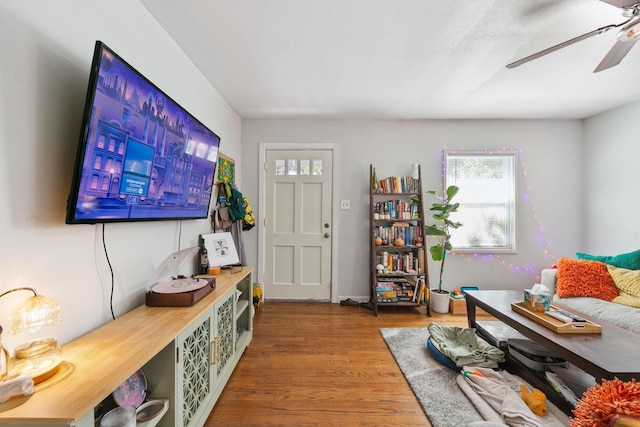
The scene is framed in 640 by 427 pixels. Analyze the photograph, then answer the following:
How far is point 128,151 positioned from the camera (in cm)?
116

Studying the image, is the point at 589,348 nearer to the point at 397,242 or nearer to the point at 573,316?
the point at 573,316

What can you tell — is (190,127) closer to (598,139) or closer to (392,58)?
(392,58)

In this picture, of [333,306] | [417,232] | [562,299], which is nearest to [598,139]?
[562,299]

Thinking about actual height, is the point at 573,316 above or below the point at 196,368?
above

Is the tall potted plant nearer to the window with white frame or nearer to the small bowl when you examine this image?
the window with white frame

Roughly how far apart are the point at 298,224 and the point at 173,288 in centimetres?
198

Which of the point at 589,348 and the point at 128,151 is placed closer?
the point at 128,151

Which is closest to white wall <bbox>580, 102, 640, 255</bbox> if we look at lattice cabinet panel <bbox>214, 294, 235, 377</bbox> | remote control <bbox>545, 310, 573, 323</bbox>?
remote control <bbox>545, 310, 573, 323</bbox>

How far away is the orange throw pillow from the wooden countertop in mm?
3207

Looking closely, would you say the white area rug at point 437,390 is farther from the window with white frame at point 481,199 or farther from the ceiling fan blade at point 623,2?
the ceiling fan blade at point 623,2

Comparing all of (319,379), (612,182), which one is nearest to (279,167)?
(319,379)

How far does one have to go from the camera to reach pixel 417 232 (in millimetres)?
3199

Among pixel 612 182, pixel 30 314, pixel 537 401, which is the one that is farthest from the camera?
pixel 612 182

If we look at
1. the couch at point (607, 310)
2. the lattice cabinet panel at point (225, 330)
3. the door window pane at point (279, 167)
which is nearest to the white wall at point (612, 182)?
the couch at point (607, 310)
